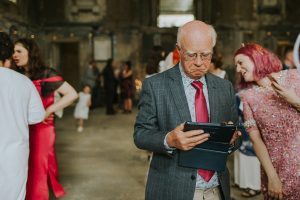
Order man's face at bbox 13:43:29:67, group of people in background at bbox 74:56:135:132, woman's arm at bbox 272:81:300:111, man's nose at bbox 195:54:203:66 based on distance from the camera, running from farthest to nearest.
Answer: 1. group of people in background at bbox 74:56:135:132
2. man's face at bbox 13:43:29:67
3. woman's arm at bbox 272:81:300:111
4. man's nose at bbox 195:54:203:66

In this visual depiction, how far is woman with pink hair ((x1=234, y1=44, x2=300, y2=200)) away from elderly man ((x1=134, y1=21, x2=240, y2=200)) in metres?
0.39

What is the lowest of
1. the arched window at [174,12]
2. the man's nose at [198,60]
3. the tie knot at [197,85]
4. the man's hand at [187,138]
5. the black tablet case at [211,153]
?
the black tablet case at [211,153]

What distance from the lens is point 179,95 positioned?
2.30 meters

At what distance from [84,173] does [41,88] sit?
9.12 ft

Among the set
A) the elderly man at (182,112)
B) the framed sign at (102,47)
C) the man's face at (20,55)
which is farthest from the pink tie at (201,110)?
the framed sign at (102,47)

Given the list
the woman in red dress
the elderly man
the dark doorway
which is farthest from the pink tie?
the dark doorway

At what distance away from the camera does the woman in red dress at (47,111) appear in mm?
3914

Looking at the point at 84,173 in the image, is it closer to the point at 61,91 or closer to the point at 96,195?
the point at 96,195

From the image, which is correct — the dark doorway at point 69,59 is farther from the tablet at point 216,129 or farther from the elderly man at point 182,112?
the tablet at point 216,129

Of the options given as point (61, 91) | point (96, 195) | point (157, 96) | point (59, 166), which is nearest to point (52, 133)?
point (61, 91)

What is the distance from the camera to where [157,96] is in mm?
2305

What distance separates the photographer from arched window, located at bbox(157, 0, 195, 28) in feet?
65.7

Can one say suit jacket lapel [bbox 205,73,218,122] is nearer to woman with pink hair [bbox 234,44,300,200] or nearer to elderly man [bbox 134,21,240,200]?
elderly man [bbox 134,21,240,200]

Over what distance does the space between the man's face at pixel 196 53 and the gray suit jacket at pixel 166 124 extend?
135mm
